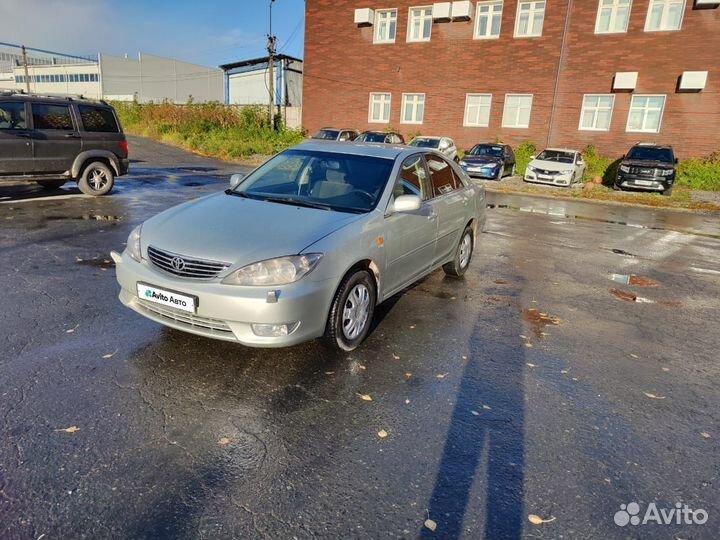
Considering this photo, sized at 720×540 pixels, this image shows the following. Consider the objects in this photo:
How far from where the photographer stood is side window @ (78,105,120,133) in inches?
420

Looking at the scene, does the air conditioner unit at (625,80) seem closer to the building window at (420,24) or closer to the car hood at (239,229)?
the building window at (420,24)

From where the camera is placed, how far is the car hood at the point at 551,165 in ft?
63.2

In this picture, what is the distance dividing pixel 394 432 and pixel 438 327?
188 cm

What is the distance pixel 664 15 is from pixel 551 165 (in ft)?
32.3

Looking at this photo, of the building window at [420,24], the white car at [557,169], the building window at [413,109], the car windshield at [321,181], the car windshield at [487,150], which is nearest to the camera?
the car windshield at [321,181]

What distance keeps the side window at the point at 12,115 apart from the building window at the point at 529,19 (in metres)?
22.8

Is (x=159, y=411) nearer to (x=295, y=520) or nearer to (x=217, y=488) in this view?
(x=217, y=488)

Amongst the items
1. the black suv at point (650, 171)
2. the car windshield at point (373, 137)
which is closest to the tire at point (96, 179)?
the car windshield at point (373, 137)

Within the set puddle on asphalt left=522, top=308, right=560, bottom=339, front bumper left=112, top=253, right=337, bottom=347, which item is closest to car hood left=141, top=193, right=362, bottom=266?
front bumper left=112, top=253, right=337, bottom=347

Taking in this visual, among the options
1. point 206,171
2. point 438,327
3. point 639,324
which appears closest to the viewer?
point 438,327

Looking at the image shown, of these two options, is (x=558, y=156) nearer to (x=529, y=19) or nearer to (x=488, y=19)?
(x=529, y=19)

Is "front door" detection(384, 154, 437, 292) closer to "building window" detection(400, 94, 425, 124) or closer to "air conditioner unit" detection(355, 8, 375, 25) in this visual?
"building window" detection(400, 94, 425, 124)

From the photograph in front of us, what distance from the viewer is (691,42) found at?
2158 cm

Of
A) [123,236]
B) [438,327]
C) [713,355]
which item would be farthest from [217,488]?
[123,236]
